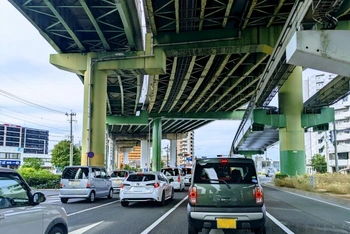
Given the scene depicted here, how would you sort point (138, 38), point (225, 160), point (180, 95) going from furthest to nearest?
1. point (180, 95)
2. point (138, 38)
3. point (225, 160)

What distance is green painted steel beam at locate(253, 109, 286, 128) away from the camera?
32.0 metres

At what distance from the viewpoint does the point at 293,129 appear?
104ft

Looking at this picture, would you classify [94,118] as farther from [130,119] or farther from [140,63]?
[130,119]

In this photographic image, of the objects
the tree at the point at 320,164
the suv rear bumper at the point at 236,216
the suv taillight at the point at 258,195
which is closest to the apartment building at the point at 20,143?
the tree at the point at 320,164

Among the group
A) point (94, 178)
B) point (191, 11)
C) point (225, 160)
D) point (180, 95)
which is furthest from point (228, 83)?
point (225, 160)

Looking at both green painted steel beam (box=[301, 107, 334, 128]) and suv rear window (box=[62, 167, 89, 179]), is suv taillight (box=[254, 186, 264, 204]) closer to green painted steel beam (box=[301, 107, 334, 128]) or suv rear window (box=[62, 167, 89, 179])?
suv rear window (box=[62, 167, 89, 179])

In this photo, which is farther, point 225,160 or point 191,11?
point 191,11

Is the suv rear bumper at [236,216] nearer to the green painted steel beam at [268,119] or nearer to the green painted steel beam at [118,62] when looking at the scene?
the green painted steel beam at [118,62]

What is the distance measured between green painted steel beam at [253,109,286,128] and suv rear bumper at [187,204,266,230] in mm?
25291

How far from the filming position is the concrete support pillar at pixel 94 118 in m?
26.5

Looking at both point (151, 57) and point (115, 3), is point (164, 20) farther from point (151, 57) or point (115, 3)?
point (115, 3)

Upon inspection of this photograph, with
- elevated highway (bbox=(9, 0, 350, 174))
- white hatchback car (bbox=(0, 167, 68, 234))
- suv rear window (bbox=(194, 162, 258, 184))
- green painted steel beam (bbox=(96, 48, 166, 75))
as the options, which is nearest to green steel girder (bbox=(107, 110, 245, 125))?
elevated highway (bbox=(9, 0, 350, 174))

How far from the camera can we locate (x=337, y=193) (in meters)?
19.8

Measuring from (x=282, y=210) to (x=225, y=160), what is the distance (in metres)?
7.46
